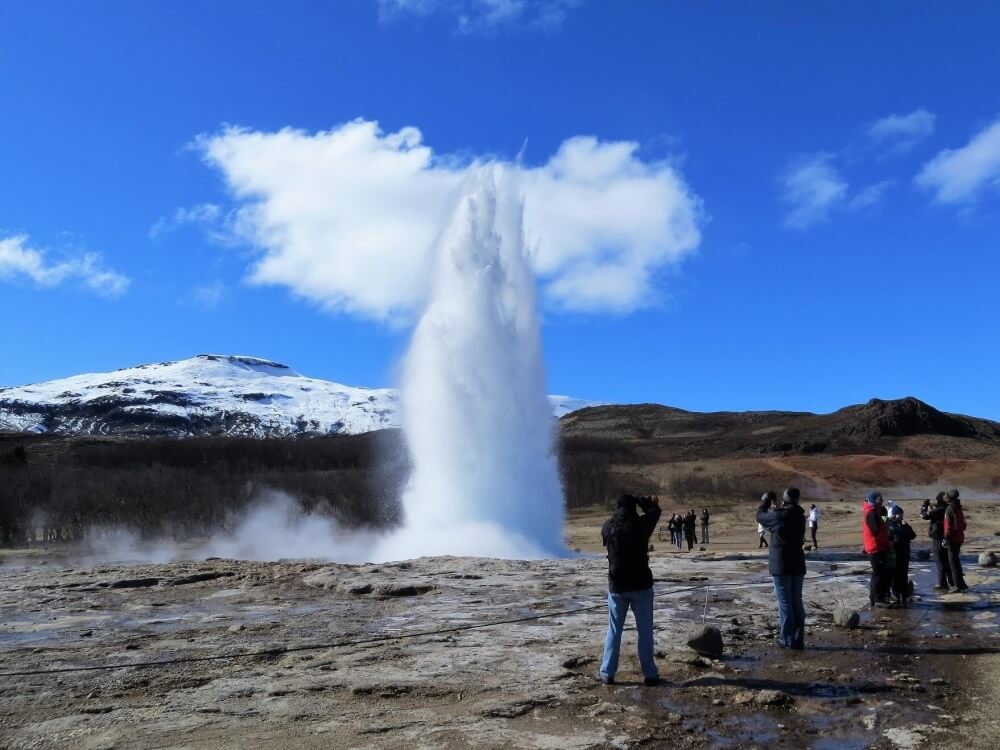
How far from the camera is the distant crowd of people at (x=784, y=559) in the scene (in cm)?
683

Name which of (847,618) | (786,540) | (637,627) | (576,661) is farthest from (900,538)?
(637,627)

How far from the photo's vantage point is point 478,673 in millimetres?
7516

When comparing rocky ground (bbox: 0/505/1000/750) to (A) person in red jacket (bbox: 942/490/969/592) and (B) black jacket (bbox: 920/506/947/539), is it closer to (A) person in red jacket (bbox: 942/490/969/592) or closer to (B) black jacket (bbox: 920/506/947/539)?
(A) person in red jacket (bbox: 942/490/969/592)

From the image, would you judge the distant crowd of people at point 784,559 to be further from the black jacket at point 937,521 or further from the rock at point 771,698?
the rock at point 771,698

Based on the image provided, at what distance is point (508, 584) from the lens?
14.4 metres

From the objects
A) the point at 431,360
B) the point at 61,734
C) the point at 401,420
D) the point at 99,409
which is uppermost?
the point at 99,409

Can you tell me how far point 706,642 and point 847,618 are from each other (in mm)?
2648

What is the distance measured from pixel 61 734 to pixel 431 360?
18.1 metres

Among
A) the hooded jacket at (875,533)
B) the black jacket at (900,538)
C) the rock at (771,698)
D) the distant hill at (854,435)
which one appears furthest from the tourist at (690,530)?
the distant hill at (854,435)

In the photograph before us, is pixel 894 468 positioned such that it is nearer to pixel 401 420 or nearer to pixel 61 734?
pixel 401 420

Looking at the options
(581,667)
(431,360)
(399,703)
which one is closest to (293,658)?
(399,703)

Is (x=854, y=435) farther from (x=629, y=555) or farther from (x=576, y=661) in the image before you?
(x=629, y=555)

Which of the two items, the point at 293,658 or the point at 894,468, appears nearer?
the point at 293,658

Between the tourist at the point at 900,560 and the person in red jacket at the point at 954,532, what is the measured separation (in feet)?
1.70
